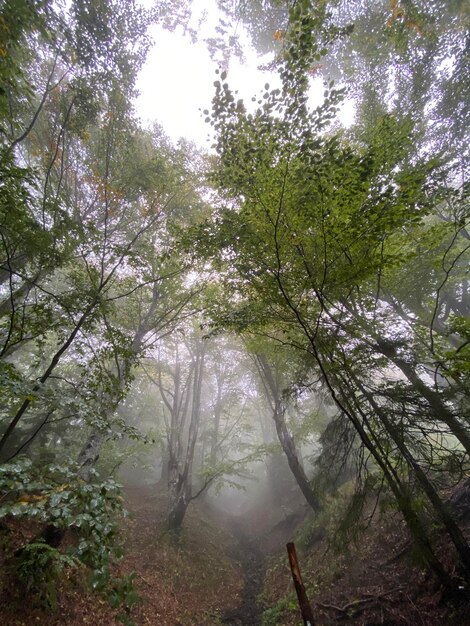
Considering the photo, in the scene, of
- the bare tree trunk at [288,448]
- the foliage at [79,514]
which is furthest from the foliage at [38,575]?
the bare tree trunk at [288,448]

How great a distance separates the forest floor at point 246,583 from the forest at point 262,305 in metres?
0.07

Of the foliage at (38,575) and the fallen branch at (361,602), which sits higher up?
the foliage at (38,575)

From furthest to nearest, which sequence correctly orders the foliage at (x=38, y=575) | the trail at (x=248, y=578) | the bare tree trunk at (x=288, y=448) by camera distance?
1. the bare tree trunk at (x=288, y=448)
2. the trail at (x=248, y=578)
3. the foliage at (x=38, y=575)

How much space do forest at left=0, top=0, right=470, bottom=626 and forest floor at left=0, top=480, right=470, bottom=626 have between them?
0.22ft

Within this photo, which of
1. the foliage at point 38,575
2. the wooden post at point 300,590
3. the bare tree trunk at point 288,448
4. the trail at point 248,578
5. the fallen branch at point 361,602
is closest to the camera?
the wooden post at point 300,590

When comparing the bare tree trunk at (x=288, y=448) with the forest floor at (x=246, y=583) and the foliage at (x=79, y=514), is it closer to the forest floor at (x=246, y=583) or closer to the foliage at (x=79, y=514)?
the forest floor at (x=246, y=583)

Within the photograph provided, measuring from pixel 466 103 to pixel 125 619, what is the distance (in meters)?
15.8

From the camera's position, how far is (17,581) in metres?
4.77

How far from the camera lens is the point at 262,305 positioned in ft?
20.5

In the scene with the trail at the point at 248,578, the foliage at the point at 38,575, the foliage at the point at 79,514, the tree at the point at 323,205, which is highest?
the tree at the point at 323,205

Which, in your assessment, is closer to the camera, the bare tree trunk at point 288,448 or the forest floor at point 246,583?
the forest floor at point 246,583

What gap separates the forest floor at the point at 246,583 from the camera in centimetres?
502

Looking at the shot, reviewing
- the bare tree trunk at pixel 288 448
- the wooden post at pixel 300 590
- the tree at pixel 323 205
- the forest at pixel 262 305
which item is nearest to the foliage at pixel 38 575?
the forest at pixel 262 305

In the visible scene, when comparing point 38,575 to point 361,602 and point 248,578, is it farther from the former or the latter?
point 248,578
